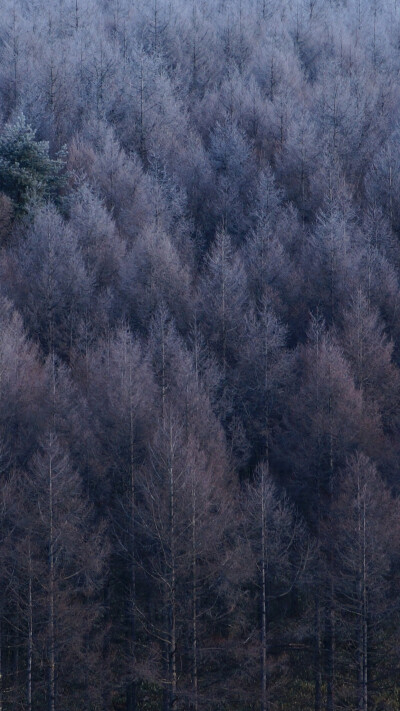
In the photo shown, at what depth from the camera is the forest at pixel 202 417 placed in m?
25.2

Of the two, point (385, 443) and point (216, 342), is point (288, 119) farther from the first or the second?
point (385, 443)

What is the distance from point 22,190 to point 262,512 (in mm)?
29865

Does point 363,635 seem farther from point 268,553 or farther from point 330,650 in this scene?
point 268,553

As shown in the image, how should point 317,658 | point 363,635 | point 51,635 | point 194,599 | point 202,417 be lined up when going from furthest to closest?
point 202,417
point 317,658
point 194,599
point 51,635
point 363,635

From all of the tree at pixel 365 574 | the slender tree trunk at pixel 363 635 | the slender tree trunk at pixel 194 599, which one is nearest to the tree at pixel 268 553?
the tree at pixel 365 574

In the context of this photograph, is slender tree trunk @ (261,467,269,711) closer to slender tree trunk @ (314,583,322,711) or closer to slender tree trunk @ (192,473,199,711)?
slender tree trunk @ (314,583,322,711)

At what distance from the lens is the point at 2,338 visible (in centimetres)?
3347

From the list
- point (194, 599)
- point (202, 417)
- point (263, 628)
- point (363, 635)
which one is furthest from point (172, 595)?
point (202, 417)

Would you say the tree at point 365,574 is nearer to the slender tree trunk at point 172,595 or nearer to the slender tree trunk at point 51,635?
the slender tree trunk at point 172,595

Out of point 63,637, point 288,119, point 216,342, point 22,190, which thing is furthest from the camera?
point 288,119

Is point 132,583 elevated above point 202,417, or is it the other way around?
point 202,417

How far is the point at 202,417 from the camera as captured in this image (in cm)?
3095

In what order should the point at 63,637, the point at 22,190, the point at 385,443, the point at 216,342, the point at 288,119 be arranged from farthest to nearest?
the point at 288,119
the point at 22,190
the point at 216,342
the point at 385,443
the point at 63,637

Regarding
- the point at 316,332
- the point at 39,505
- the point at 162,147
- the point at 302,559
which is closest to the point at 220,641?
the point at 302,559
